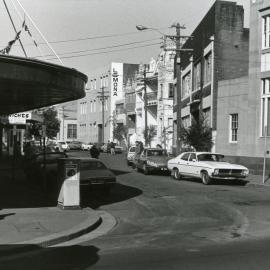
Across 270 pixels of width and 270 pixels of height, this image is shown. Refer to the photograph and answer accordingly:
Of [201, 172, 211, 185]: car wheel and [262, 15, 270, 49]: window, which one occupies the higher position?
[262, 15, 270, 49]: window

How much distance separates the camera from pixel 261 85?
98.0 ft

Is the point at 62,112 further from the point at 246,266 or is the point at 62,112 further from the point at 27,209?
the point at 246,266

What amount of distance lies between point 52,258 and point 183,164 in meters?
17.0

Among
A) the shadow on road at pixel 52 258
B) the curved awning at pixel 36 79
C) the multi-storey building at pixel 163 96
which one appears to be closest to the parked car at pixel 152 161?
the curved awning at pixel 36 79

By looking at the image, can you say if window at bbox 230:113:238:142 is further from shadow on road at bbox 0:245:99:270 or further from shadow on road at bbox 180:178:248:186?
shadow on road at bbox 0:245:99:270

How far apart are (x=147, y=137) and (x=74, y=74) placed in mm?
45077

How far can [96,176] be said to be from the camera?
59.5 feet

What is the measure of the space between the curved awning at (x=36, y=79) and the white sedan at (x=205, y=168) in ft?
28.4

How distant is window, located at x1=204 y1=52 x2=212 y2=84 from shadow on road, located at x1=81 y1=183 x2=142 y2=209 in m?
18.5

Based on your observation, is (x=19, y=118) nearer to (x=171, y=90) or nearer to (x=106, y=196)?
(x=106, y=196)

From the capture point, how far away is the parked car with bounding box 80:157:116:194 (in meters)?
18.0

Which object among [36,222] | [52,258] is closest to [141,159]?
[36,222]

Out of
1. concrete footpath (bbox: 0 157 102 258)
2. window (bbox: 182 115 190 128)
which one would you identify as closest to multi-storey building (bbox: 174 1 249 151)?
window (bbox: 182 115 190 128)

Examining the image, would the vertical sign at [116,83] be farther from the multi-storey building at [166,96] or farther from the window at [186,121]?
the window at [186,121]
